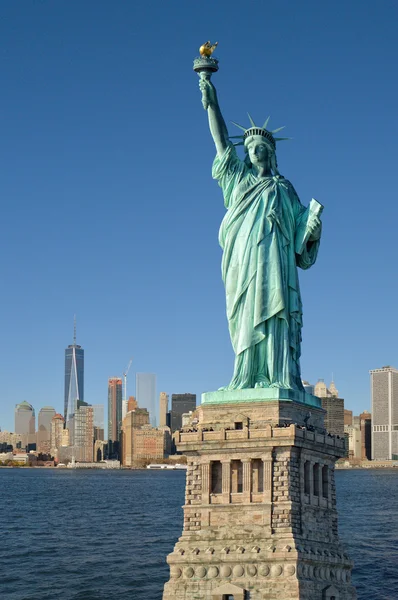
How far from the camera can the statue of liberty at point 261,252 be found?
5325 cm

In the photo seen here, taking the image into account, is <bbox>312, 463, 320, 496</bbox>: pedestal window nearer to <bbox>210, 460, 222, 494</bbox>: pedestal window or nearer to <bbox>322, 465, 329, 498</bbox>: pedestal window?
<bbox>322, 465, 329, 498</bbox>: pedestal window

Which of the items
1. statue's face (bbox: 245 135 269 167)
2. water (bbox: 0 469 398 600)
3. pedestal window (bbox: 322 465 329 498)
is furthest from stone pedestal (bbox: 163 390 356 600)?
water (bbox: 0 469 398 600)

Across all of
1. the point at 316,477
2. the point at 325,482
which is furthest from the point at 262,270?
the point at 325,482

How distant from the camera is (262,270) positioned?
53531 millimetres

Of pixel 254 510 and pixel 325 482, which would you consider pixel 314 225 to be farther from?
pixel 254 510

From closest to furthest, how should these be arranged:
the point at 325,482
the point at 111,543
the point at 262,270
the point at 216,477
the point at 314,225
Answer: the point at 216,477, the point at 262,270, the point at 325,482, the point at 314,225, the point at 111,543

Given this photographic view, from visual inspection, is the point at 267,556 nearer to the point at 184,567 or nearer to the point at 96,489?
the point at 184,567

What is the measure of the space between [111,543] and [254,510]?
173ft

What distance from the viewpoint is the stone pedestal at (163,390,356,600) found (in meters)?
50.0

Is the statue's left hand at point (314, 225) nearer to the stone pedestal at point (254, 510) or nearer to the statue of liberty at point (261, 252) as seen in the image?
the statue of liberty at point (261, 252)

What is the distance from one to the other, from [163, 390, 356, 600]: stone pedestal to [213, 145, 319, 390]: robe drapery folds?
1659 millimetres

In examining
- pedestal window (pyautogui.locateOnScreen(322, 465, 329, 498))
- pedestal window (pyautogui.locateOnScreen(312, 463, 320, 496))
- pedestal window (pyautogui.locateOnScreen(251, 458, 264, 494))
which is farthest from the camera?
pedestal window (pyautogui.locateOnScreen(322, 465, 329, 498))

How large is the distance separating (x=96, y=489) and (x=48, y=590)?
104 meters

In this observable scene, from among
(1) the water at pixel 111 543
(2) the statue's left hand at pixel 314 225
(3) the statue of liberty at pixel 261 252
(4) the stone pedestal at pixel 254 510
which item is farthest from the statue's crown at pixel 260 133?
(1) the water at pixel 111 543
